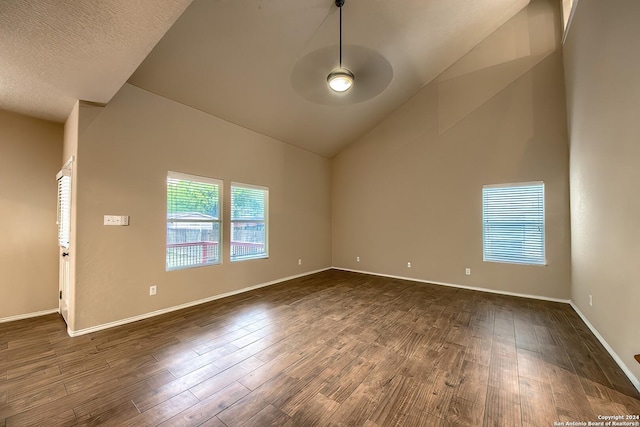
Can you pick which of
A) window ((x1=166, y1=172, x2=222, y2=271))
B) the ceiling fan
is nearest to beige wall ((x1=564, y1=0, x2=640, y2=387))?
the ceiling fan

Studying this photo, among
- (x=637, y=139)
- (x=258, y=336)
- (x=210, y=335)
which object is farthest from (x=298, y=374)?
(x=637, y=139)

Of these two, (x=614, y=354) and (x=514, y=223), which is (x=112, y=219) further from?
(x=514, y=223)

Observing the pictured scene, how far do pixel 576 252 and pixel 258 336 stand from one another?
453 centimetres

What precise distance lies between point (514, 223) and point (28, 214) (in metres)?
7.45

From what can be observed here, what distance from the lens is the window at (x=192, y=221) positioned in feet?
12.0

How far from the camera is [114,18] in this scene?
1769mm

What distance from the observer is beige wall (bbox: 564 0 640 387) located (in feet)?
6.77

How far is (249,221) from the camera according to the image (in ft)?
15.7

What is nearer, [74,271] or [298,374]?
[298,374]

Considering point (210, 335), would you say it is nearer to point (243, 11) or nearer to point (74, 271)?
point (74, 271)

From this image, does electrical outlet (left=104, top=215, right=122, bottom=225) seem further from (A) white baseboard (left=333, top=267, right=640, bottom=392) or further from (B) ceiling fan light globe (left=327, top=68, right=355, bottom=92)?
(A) white baseboard (left=333, top=267, right=640, bottom=392)

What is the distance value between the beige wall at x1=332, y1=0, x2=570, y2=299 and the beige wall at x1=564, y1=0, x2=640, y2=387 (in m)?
0.58

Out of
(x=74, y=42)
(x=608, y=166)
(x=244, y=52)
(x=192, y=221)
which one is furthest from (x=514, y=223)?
(x=74, y=42)

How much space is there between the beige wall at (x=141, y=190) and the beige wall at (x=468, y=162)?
2.82m
